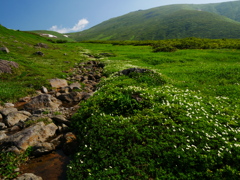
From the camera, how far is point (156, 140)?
8445mm

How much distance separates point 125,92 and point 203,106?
6312 millimetres

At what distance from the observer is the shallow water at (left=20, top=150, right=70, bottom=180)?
306 inches

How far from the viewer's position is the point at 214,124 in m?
9.21

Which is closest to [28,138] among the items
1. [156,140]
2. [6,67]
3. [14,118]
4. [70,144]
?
[70,144]

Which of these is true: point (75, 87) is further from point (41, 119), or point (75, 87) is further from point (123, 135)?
point (123, 135)

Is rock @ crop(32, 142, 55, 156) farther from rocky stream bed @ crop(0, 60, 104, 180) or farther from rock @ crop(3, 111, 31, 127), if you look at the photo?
rock @ crop(3, 111, 31, 127)

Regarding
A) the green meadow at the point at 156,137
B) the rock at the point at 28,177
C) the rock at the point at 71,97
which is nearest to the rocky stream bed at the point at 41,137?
the rock at the point at 28,177

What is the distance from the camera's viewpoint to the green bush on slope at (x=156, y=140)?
7113 mm

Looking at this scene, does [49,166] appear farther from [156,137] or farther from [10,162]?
[156,137]

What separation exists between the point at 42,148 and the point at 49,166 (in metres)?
1.32

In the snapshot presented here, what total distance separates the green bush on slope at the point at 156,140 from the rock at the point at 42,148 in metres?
1.89

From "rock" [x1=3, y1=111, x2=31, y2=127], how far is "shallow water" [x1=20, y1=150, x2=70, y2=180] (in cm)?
494

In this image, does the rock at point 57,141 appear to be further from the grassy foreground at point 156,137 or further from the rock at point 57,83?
the rock at point 57,83

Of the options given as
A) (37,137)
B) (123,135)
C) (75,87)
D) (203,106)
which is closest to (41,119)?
(37,137)
